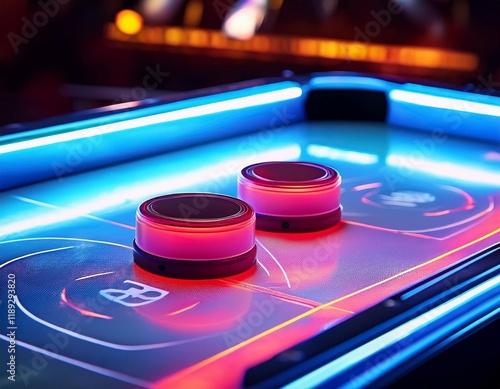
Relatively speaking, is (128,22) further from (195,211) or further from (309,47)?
(195,211)

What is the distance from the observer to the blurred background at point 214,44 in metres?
6.62

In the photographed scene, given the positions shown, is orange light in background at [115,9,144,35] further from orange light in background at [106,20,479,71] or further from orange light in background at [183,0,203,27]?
orange light in background at [183,0,203,27]

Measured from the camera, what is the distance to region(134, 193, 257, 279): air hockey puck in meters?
1.82

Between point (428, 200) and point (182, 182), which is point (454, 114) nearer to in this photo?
point (428, 200)

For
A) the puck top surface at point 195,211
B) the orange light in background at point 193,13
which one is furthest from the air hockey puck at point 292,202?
the orange light in background at point 193,13

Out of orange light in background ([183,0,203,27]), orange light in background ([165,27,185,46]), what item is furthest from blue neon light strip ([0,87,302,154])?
orange light in background ([183,0,203,27])

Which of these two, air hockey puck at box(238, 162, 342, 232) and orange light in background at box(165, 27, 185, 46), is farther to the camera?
orange light in background at box(165, 27, 185, 46)

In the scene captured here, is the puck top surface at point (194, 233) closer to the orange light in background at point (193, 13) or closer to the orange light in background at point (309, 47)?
the orange light in background at point (309, 47)

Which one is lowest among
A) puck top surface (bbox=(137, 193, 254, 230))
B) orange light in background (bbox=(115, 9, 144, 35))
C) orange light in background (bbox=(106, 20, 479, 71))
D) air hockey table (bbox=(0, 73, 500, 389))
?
air hockey table (bbox=(0, 73, 500, 389))

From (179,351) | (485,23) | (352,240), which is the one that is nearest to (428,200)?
(352,240)

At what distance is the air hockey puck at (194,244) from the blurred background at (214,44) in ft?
13.3

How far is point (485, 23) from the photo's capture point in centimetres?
801

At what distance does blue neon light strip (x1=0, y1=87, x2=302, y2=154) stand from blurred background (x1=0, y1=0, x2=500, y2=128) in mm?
2882

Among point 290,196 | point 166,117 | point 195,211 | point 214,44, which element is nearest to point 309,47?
point 214,44
